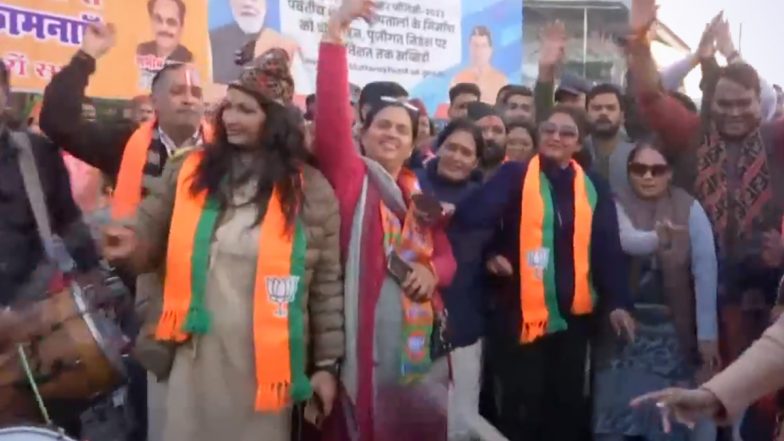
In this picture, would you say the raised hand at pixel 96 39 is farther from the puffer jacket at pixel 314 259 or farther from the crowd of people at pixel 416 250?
the puffer jacket at pixel 314 259

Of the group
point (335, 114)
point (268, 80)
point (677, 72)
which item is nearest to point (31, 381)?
point (268, 80)

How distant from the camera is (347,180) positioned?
359cm

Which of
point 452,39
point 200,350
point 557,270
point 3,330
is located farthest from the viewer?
point 452,39

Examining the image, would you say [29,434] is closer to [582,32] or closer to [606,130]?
[606,130]

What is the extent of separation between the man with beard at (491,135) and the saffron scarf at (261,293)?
1.95m

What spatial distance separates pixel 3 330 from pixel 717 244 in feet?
9.81

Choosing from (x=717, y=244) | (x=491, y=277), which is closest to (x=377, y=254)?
(x=491, y=277)

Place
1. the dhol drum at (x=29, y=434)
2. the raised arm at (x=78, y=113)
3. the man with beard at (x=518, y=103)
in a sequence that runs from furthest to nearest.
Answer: the man with beard at (x=518, y=103) → the raised arm at (x=78, y=113) → the dhol drum at (x=29, y=434)

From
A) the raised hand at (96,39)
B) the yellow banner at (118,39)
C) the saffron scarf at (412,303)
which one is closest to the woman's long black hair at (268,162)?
the saffron scarf at (412,303)

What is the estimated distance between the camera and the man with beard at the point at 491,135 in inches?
205

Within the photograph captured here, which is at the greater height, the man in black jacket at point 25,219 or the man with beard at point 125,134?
the man with beard at point 125,134

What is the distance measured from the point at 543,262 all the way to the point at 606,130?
3.17 ft

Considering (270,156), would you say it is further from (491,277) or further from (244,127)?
(491,277)

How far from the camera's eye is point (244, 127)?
3379 mm
